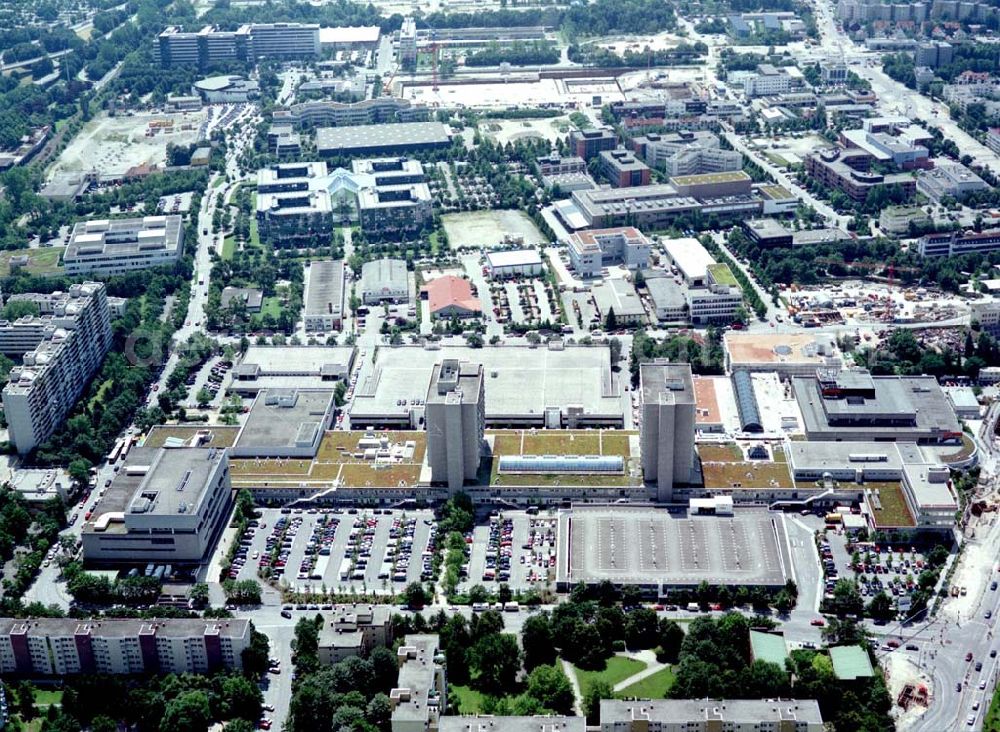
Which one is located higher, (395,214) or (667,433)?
(667,433)

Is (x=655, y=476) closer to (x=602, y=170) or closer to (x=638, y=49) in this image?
(x=602, y=170)

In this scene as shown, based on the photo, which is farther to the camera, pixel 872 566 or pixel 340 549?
pixel 340 549

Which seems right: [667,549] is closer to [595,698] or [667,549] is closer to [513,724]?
[595,698]

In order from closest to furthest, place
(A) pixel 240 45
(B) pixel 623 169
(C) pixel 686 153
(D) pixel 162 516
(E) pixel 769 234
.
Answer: (D) pixel 162 516 → (E) pixel 769 234 → (B) pixel 623 169 → (C) pixel 686 153 → (A) pixel 240 45

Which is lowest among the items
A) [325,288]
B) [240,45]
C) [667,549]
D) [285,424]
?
[667,549]

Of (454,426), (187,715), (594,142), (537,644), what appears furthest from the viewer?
(594,142)

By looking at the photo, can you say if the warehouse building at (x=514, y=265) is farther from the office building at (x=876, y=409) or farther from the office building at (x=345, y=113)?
the office building at (x=345, y=113)

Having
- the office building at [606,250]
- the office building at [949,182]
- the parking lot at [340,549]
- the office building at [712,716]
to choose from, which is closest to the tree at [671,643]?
the office building at [712,716]

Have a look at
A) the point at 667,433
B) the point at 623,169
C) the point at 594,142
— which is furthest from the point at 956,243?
the point at 667,433
